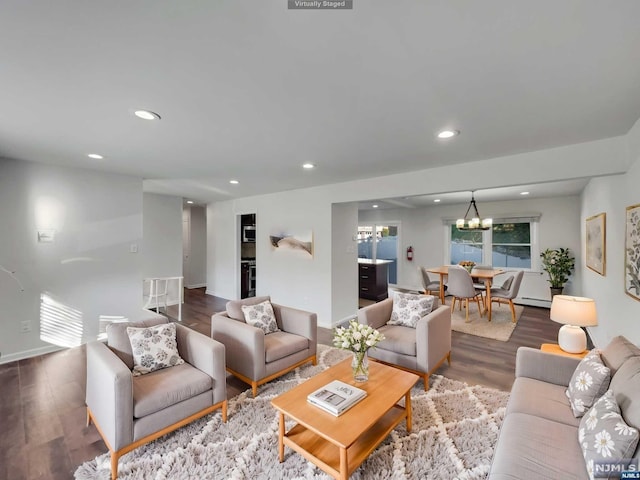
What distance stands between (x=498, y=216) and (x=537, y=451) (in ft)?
21.2

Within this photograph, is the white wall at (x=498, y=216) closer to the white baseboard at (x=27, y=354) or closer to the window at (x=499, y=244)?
the window at (x=499, y=244)

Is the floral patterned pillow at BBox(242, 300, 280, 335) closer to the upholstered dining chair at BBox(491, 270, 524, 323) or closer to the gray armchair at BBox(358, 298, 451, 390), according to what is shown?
the gray armchair at BBox(358, 298, 451, 390)

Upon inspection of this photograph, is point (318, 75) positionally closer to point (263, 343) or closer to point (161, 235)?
point (263, 343)

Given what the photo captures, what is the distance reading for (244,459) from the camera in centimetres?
188

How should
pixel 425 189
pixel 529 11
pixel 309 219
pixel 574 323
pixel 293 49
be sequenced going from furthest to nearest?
pixel 309 219 < pixel 425 189 < pixel 574 323 < pixel 293 49 < pixel 529 11

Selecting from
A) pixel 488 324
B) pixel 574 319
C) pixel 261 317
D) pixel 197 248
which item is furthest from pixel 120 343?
pixel 197 248

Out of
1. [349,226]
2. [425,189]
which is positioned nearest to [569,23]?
[425,189]

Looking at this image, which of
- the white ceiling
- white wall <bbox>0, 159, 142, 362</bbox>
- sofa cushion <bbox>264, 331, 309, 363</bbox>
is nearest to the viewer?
the white ceiling

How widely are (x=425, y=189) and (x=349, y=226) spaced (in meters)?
1.71

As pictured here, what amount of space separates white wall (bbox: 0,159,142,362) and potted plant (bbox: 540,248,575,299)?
7.67m

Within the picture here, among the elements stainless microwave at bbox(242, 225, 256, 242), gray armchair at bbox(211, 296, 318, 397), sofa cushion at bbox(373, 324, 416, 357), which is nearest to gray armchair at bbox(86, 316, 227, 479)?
gray armchair at bbox(211, 296, 318, 397)

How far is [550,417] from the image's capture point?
1.67m

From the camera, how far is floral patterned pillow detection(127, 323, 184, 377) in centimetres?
223

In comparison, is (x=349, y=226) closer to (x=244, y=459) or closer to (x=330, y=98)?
(x=330, y=98)
